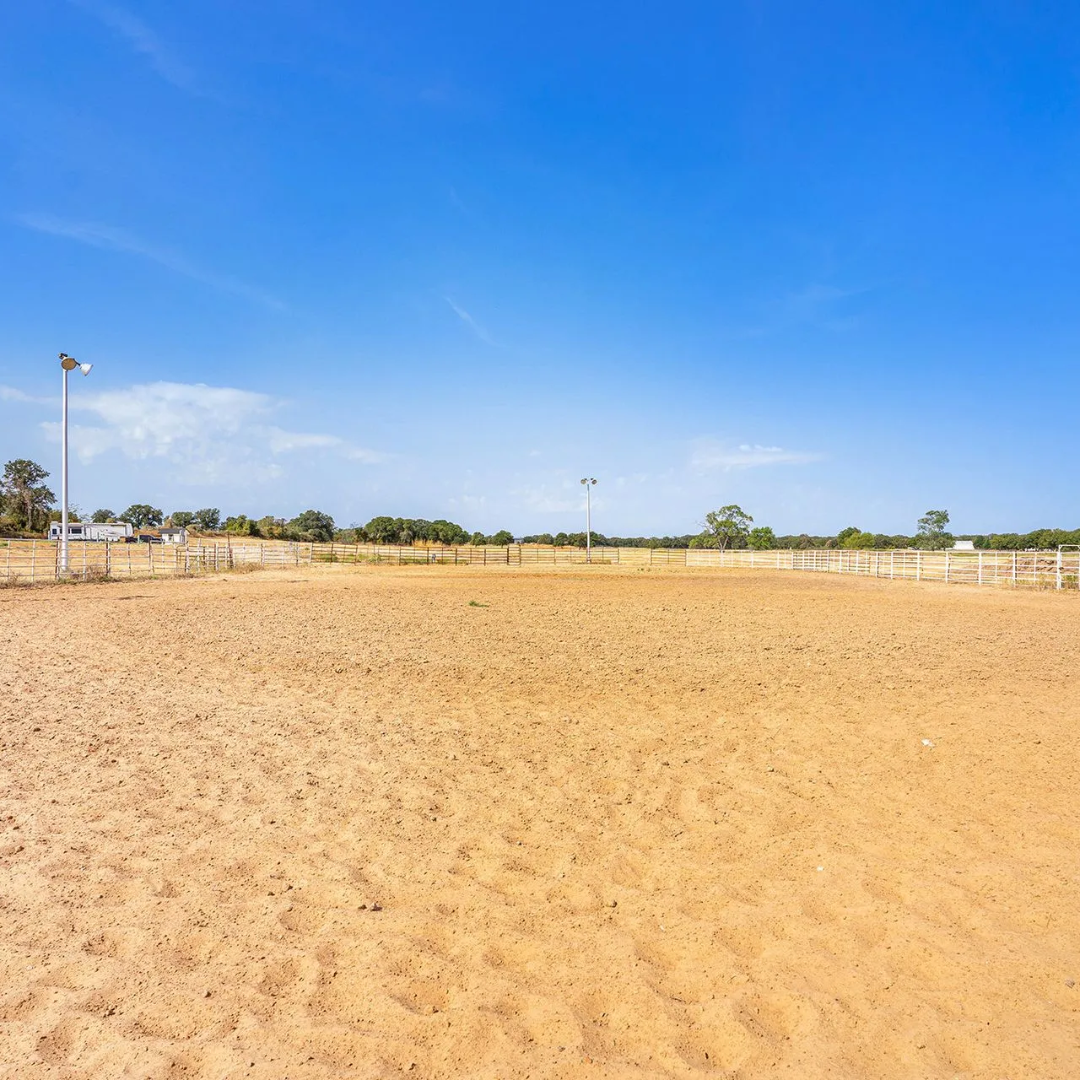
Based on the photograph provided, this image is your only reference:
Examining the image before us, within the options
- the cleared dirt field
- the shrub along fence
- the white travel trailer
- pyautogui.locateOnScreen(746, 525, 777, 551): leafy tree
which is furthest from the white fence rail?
pyautogui.locateOnScreen(746, 525, 777, 551): leafy tree

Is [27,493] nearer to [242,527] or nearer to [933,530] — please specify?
[242,527]

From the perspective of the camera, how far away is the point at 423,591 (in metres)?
23.3

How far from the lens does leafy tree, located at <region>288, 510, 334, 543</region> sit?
93.2 m

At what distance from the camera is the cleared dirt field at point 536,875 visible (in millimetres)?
2758

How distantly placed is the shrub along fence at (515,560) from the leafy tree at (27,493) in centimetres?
2627

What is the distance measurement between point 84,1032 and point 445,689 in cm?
564

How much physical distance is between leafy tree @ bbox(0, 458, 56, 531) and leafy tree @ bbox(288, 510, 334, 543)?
27.3 m

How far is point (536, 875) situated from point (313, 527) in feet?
335

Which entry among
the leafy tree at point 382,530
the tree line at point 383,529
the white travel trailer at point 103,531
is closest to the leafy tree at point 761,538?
the tree line at point 383,529

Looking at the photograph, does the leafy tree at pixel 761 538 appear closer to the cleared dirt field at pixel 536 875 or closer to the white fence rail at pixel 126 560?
the white fence rail at pixel 126 560

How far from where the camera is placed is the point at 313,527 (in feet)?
330

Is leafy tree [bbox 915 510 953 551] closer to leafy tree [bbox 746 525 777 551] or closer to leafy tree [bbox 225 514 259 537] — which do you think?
leafy tree [bbox 746 525 777 551]

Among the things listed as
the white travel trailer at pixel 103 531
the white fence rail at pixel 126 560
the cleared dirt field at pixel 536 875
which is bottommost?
the cleared dirt field at pixel 536 875

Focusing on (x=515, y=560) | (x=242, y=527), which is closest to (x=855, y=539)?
(x=515, y=560)
